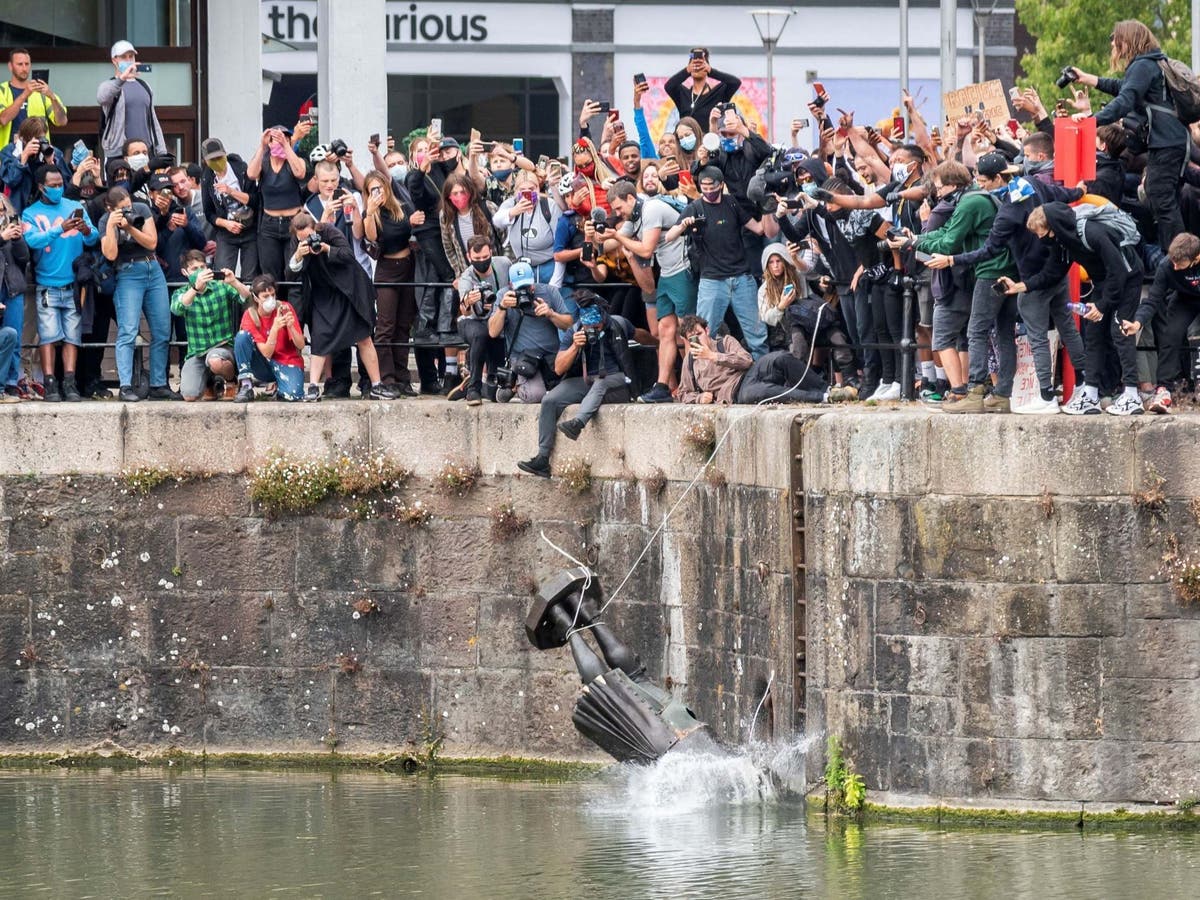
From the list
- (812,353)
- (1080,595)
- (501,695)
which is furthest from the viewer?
(501,695)

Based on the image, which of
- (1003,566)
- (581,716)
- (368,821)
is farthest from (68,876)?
(1003,566)

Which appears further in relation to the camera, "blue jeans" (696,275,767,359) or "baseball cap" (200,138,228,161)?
"baseball cap" (200,138,228,161)

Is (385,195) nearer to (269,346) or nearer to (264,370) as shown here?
(269,346)

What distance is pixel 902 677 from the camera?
44.1 ft

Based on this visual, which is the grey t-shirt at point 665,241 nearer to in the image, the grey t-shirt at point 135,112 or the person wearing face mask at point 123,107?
the person wearing face mask at point 123,107

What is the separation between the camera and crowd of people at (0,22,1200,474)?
13.9m

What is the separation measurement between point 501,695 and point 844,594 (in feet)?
12.7

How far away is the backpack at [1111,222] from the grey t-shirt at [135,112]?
877cm

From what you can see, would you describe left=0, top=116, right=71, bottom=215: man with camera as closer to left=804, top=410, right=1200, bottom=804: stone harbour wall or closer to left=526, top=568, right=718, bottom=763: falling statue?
left=526, top=568, right=718, bottom=763: falling statue

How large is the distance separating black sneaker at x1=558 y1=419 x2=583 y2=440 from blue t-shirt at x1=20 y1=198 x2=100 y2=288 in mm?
4051

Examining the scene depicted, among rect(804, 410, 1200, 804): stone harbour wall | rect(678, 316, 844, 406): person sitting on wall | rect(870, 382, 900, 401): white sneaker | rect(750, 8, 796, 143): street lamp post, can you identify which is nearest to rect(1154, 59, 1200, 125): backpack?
rect(804, 410, 1200, 804): stone harbour wall

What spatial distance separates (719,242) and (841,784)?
4257 millimetres

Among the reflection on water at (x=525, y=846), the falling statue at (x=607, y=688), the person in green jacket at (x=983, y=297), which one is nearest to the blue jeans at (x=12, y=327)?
the reflection on water at (x=525, y=846)

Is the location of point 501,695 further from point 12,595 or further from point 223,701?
point 12,595
